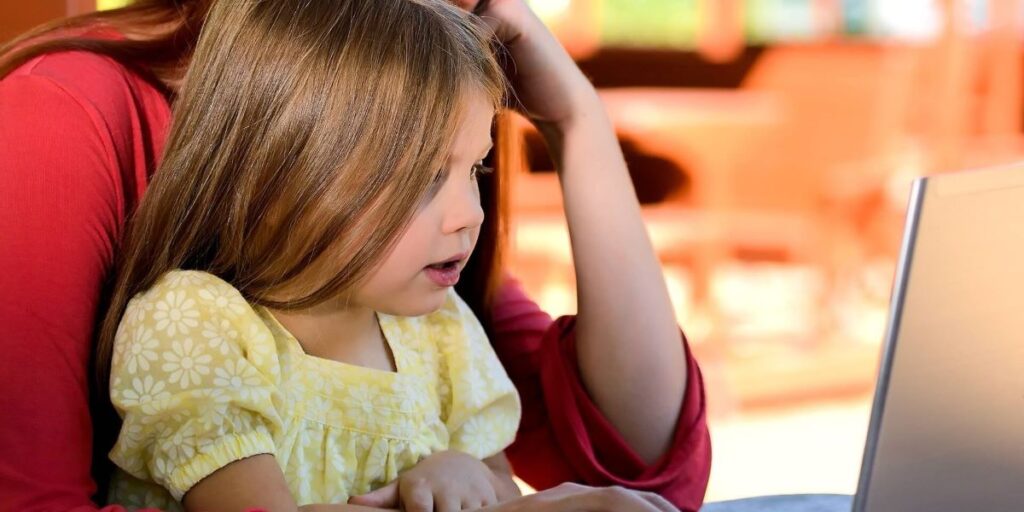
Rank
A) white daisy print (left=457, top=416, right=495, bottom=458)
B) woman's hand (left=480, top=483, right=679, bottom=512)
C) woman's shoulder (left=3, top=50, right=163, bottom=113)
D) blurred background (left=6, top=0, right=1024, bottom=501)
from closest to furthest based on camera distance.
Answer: woman's hand (left=480, top=483, right=679, bottom=512) → woman's shoulder (left=3, top=50, right=163, bottom=113) → white daisy print (left=457, top=416, right=495, bottom=458) → blurred background (left=6, top=0, right=1024, bottom=501)

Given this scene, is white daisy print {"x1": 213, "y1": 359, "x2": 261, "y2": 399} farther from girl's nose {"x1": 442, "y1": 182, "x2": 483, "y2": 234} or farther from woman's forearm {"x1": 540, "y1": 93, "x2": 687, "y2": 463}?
woman's forearm {"x1": 540, "y1": 93, "x2": 687, "y2": 463}

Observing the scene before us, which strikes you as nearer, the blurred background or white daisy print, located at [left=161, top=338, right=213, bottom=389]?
white daisy print, located at [left=161, top=338, right=213, bottom=389]

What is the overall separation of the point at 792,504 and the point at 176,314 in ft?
1.65

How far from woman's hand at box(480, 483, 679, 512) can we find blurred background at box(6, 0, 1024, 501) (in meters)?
2.56

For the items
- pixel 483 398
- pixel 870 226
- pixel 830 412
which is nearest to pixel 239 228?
pixel 483 398

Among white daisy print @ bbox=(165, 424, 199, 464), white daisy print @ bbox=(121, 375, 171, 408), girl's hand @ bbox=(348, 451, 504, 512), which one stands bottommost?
girl's hand @ bbox=(348, 451, 504, 512)

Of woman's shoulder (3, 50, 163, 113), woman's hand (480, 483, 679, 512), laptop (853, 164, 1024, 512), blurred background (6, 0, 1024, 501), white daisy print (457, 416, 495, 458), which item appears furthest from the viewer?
blurred background (6, 0, 1024, 501)

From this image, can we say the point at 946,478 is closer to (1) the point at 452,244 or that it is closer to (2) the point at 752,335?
(1) the point at 452,244

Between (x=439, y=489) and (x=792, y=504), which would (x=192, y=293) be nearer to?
(x=439, y=489)

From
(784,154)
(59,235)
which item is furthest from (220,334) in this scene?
(784,154)

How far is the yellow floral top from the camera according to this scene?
2.72 feet

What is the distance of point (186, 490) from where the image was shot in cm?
83

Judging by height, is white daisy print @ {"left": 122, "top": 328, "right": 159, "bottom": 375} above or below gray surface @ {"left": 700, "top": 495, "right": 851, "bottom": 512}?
above

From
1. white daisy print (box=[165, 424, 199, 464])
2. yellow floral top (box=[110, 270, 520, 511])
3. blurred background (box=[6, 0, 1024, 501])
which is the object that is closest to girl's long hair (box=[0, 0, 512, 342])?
yellow floral top (box=[110, 270, 520, 511])
